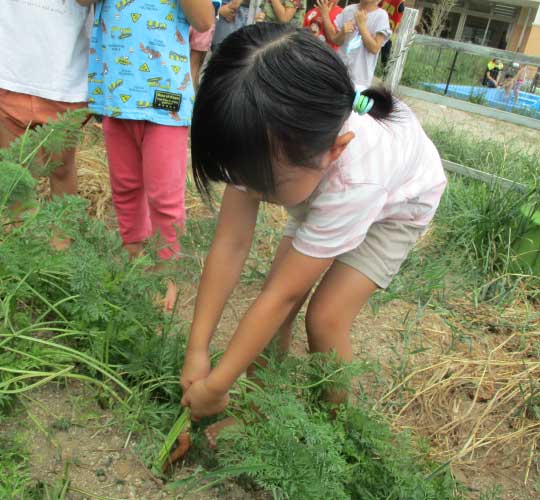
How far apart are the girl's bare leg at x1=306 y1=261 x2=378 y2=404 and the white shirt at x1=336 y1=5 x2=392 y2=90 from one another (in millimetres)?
2680

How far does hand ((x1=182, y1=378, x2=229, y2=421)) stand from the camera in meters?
1.20

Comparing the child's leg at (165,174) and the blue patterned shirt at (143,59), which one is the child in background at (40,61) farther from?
the child's leg at (165,174)

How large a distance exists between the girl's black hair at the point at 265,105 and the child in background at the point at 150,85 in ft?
2.49

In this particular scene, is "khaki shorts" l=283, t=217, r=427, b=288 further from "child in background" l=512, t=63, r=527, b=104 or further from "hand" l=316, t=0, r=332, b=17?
"child in background" l=512, t=63, r=527, b=104

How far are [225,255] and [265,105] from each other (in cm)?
50

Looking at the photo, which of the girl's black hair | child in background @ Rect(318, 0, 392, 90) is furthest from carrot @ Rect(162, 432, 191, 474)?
child in background @ Rect(318, 0, 392, 90)

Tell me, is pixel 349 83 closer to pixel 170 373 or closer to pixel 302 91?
pixel 302 91

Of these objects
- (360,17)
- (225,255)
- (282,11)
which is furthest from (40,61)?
(360,17)

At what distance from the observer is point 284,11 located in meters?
3.74

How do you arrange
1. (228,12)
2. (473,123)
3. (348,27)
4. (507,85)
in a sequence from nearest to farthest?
(348,27) < (228,12) < (473,123) < (507,85)

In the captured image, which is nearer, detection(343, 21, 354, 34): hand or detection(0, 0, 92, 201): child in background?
detection(0, 0, 92, 201): child in background

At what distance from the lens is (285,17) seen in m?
3.73

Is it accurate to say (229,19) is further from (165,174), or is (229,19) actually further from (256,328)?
(256,328)

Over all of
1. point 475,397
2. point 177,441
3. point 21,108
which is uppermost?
point 21,108
